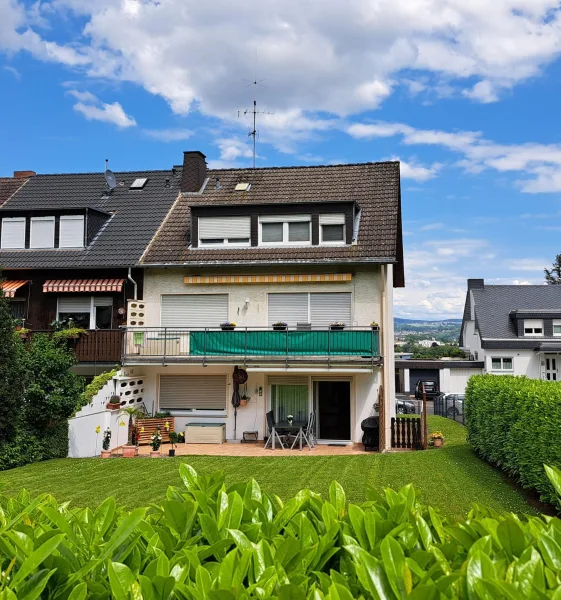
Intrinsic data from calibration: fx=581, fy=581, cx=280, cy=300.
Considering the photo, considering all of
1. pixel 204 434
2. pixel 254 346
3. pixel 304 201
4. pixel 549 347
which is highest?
pixel 304 201

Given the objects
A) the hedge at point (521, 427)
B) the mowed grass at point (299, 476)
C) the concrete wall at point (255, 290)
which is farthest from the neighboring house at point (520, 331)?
the hedge at point (521, 427)

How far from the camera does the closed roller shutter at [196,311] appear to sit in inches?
828

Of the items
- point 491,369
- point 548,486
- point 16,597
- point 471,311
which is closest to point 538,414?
point 548,486

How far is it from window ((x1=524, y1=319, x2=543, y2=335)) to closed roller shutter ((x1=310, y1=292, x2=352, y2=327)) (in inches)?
1132

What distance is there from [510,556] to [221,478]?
75.4 inches

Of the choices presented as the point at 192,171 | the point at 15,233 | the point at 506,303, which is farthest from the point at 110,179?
the point at 506,303

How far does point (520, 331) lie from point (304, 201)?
29.4m

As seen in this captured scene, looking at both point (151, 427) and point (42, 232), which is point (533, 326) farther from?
point (42, 232)

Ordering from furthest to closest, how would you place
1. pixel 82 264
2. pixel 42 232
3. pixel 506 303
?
pixel 506 303 < pixel 42 232 < pixel 82 264

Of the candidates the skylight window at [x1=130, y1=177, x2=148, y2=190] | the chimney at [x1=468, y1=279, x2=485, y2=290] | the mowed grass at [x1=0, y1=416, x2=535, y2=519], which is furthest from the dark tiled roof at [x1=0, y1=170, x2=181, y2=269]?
the chimney at [x1=468, y1=279, x2=485, y2=290]

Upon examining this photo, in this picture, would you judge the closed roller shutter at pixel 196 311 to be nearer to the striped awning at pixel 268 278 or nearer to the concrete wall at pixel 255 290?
the concrete wall at pixel 255 290

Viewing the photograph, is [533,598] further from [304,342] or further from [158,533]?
[304,342]

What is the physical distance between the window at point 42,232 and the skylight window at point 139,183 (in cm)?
453

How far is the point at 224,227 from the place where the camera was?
70.9ft
